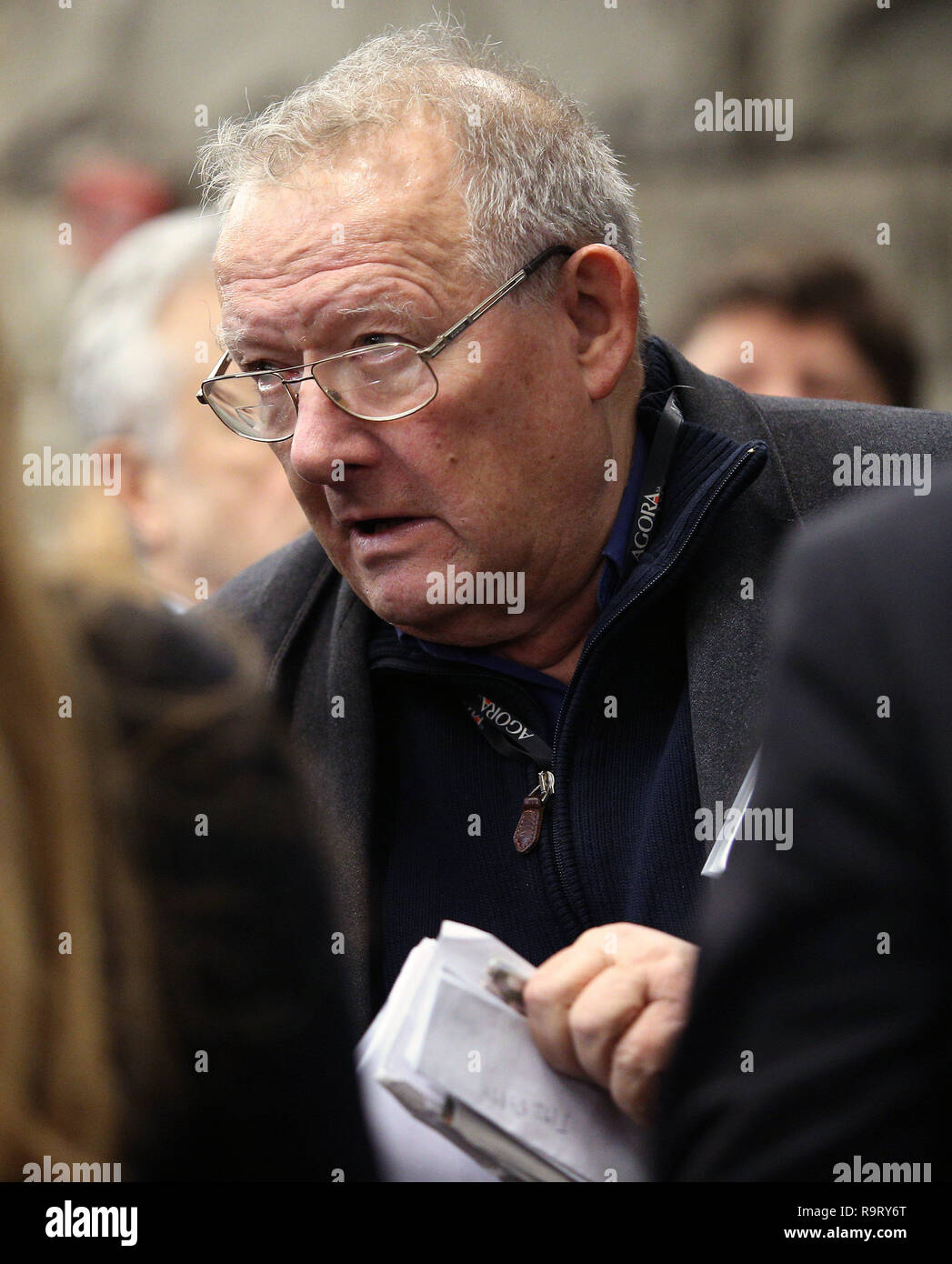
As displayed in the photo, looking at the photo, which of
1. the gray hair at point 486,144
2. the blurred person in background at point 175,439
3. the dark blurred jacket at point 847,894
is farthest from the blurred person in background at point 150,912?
the blurred person in background at point 175,439

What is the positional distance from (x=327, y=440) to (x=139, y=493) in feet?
4.20

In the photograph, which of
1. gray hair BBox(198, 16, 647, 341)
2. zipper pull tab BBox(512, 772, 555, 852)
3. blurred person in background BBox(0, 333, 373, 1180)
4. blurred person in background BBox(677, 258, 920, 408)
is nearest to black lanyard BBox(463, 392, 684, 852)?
zipper pull tab BBox(512, 772, 555, 852)

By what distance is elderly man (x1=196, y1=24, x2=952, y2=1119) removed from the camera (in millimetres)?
2117

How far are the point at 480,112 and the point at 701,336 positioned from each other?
4.60 ft

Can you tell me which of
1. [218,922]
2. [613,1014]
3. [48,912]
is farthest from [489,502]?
[48,912]

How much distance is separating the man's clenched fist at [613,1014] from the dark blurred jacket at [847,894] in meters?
0.66

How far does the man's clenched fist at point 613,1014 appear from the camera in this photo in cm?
164

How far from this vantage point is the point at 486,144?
2242 millimetres

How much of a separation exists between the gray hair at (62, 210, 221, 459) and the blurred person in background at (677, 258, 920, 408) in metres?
1.19

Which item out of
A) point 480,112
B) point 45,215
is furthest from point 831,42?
point 480,112

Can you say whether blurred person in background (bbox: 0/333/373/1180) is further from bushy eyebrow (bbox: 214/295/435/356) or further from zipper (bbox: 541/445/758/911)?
bushy eyebrow (bbox: 214/295/435/356)

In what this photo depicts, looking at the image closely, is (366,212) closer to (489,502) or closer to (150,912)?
(489,502)

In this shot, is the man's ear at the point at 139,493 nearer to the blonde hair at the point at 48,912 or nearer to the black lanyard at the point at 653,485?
the black lanyard at the point at 653,485
